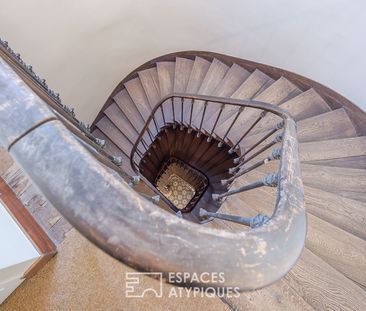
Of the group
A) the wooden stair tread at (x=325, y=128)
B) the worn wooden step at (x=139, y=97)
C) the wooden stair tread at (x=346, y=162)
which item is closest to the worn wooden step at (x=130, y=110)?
the worn wooden step at (x=139, y=97)

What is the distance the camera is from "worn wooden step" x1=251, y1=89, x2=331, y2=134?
2636 millimetres

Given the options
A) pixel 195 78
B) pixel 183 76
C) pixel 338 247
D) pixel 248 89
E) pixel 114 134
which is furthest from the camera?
pixel 114 134

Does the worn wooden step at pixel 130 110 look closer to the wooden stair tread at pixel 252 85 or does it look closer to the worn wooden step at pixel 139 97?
the worn wooden step at pixel 139 97

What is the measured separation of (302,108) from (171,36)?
85.4 inches

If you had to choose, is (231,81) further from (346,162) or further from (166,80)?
(346,162)

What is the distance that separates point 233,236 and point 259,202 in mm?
1621

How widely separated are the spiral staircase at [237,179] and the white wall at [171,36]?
0.70 feet

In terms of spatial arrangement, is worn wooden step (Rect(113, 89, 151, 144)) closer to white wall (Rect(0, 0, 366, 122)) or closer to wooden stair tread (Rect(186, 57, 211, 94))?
white wall (Rect(0, 0, 366, 122))

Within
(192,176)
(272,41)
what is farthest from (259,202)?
(192,176)

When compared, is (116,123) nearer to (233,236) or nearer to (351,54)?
(351,54)

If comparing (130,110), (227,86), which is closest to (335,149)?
(227,86)

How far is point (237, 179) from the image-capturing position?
7.23 feet

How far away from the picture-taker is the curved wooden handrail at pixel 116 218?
46cm

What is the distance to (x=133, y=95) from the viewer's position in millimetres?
3990
